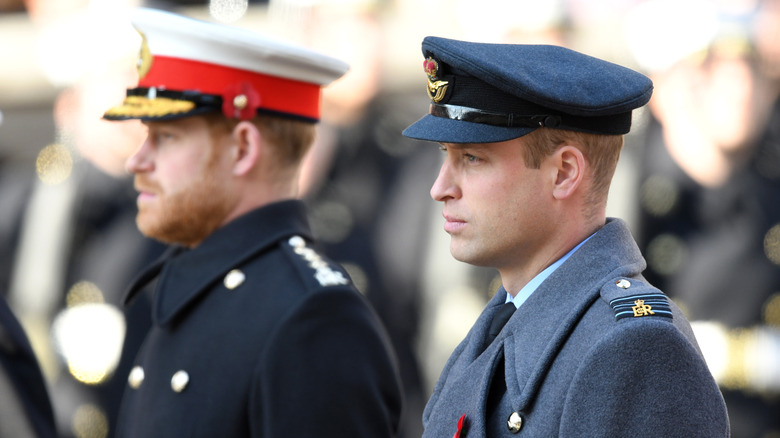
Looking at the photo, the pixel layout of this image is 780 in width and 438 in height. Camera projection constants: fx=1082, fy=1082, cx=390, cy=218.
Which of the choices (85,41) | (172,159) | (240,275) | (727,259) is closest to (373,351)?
(240,275)

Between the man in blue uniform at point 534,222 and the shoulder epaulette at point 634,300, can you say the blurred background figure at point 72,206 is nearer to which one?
the man in blue uniform at point 534,222

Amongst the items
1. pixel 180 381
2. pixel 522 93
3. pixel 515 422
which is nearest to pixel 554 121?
pixel 522 93

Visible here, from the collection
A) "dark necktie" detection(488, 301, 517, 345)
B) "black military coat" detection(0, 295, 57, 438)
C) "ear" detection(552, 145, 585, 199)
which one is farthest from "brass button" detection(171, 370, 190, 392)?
"ear" detection(552, 145, 585, 199)

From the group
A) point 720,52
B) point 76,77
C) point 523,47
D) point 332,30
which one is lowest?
point 76,77

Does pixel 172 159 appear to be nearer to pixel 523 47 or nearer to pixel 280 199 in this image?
pixel 280 199

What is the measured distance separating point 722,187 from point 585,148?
7.75 ft

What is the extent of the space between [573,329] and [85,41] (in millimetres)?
4666

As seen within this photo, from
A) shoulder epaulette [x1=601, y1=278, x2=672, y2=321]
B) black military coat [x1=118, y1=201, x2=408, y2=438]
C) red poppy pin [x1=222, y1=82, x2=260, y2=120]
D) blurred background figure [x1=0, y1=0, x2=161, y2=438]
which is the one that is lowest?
blurred background figure [x1=0, y1=0, x2=161, y2=438]

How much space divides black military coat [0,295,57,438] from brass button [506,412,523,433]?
1179mm

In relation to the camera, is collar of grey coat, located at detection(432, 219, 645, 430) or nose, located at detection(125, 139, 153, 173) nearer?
Answer: collar of grey coat, located at detection(432, 219, 645, 430)

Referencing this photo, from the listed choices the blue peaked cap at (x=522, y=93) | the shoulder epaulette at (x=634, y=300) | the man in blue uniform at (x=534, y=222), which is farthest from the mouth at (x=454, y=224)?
the shoulder epaulette at (x=634, y=300)

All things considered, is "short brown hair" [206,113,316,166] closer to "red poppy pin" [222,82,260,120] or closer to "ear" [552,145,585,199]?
"red poppy pin" [222,82,260,120]

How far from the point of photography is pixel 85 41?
5.73m

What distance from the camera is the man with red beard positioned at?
2186mm
